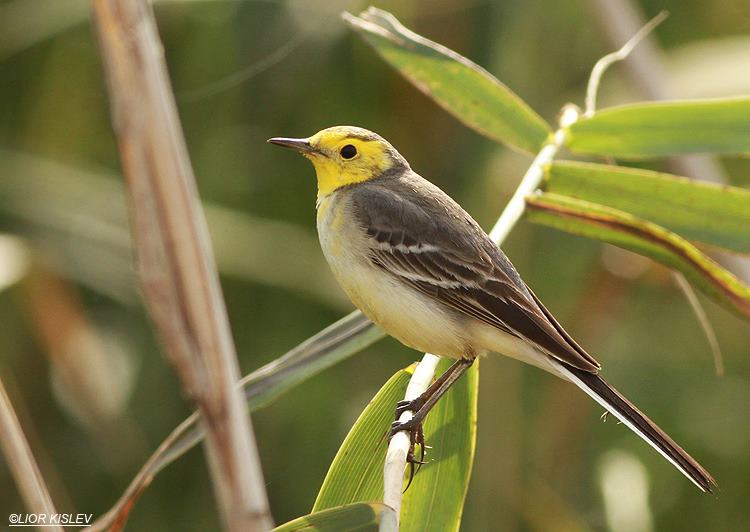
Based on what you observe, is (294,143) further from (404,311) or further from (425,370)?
(425,370)

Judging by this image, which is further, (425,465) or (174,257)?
(425,465)

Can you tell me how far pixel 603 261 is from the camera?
14.5 feet

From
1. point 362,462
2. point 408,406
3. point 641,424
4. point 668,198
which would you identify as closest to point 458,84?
point 668,198

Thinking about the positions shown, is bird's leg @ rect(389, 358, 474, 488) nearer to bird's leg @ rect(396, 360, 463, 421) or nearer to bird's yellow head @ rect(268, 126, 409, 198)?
bird's leg @ rect(396, 360, 463, 421)

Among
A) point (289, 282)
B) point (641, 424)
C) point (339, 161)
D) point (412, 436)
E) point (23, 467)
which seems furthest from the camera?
point (289, 282)

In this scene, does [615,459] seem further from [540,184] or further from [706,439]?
[540,184]

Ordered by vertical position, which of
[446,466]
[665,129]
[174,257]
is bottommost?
[446,466]

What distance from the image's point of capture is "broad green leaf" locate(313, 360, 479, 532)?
7.07 ft

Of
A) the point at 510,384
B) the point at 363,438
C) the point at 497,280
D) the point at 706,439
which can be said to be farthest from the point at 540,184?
the point at 706,439

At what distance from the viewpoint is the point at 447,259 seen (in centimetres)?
291

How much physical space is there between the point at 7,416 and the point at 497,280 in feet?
4.51

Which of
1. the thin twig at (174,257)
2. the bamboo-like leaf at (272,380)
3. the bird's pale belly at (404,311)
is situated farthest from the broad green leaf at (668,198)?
the thin twig at (174,257)

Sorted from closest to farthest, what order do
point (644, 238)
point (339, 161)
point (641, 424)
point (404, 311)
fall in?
point (641, 424) → point (644, 238) → point (404, 311) → point (339, 161)

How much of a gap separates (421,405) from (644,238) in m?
0.72
